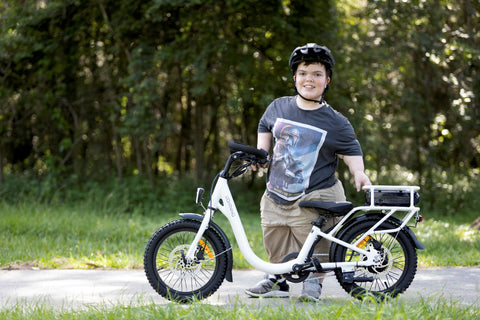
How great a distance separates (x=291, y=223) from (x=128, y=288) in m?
1.40

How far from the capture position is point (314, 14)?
9.86 metres

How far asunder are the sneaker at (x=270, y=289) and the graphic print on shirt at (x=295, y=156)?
0.67 metres

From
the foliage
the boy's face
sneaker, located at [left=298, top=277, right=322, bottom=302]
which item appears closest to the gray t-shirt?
the boy's face

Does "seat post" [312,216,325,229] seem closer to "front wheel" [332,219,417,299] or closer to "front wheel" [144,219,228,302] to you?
"front wheel" [332,219,417,299]

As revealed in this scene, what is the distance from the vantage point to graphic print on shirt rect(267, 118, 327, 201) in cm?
412

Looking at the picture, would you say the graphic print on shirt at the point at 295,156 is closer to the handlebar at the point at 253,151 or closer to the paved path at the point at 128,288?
the handlebar at the point at 253,151

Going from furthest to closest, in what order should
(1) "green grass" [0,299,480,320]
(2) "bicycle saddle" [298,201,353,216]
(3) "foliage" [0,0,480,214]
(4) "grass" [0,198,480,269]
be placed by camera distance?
(3) "foliage" [0,0,480,214]
(4) "grass" [0,198,480,269]
(2) "bicycle saddle" [298,201,353,216]
(1) "green grass" [0,299,480,320]

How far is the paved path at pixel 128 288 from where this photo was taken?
4.13 meters

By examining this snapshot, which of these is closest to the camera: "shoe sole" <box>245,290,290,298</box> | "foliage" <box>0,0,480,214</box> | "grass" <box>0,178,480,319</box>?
"grass" <box>0,178,480,319</box>

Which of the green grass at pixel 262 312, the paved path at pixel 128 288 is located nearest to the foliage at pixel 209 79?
the paved path at pixel 128 288

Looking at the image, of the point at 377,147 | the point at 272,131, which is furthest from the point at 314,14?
the point at 272,131

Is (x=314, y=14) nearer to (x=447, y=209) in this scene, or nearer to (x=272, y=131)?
(x=447, y=209)

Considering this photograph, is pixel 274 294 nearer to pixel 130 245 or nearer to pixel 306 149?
pixel 306 149

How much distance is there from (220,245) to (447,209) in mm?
8298
